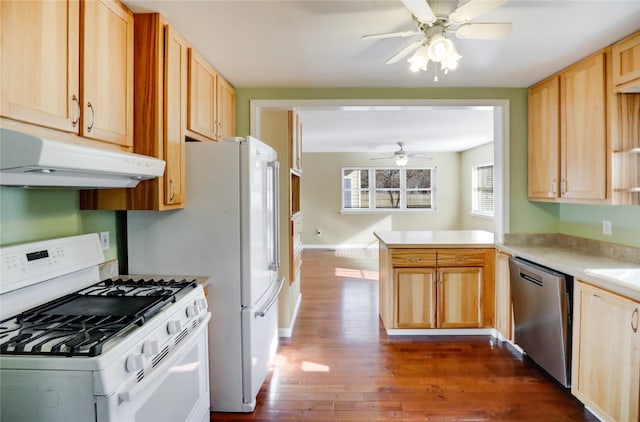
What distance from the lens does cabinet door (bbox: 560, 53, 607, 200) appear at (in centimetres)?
236

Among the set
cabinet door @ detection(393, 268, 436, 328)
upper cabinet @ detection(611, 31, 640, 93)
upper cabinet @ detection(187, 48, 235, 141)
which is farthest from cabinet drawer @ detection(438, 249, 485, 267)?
upper cabinet @ detection(187, 48, 235, 141)

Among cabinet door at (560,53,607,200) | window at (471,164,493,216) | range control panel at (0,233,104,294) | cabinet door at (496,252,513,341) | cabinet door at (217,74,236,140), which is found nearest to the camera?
range control panel at (0,233,104,294)

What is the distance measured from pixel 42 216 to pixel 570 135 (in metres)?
3.39

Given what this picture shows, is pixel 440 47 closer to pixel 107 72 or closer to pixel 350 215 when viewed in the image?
pixel 107 72

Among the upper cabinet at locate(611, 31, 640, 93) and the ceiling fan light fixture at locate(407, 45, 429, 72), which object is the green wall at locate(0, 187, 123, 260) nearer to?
the ceiling fan light fixture at locate(407, 45, 429, 72)

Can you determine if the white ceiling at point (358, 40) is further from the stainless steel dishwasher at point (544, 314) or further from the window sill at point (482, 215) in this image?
the window sill at point (482, 215)

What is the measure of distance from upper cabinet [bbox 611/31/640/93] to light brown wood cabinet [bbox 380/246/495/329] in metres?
1.59

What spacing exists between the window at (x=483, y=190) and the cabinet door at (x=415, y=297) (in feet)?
15.1

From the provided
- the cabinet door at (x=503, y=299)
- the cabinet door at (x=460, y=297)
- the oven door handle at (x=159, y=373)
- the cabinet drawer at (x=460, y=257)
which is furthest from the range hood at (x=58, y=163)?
the cabinet door at (x=503, y=299)

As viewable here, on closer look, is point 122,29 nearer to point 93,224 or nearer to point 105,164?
point 105,164

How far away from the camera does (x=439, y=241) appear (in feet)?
11.0

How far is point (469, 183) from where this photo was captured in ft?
26.6

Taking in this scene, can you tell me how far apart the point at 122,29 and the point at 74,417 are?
1.68m

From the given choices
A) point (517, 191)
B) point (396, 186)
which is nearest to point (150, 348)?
point (517, 191)
